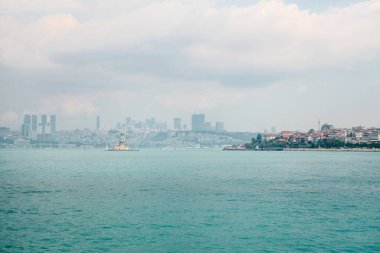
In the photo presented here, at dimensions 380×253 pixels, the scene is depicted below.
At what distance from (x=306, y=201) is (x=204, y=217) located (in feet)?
37.1

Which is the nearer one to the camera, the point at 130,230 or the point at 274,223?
the point at 130,230

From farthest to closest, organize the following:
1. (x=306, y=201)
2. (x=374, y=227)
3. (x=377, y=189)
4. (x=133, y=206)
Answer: (x=377, y=189) < (x=306, y=201) < (x=133, y=206) < (x=374, y=227)

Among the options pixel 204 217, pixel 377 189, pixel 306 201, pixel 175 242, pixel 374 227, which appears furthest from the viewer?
pixel 377 189

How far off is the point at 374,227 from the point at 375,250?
5057 mm

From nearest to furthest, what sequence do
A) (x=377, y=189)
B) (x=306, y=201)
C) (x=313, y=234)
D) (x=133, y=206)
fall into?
(x=313, y=234) < (x=133, y=206) < (x=306, y=201) < (x=377, y=189)

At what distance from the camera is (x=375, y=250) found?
20578 mm

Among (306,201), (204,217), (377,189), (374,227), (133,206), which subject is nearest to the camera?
(374,227)

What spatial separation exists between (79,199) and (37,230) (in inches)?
467

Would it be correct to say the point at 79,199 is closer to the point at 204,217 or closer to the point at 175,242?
the point at 204,217

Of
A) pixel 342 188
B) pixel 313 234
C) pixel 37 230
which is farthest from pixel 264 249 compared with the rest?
pixel 342 188

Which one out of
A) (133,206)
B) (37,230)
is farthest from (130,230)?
(133,206)

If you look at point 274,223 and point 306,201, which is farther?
point 306,201

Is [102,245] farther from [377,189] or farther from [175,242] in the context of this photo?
[377,189]

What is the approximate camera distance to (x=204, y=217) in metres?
28.3
